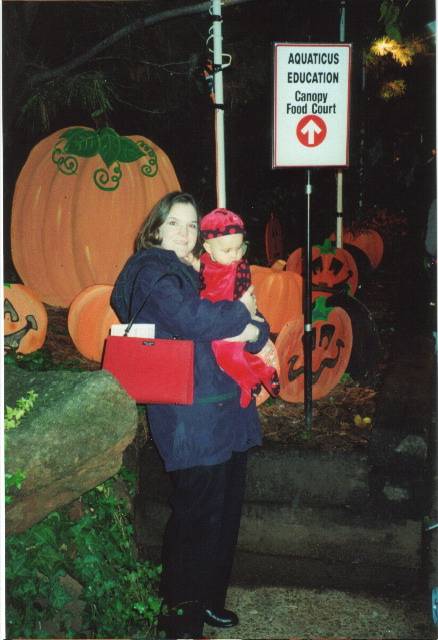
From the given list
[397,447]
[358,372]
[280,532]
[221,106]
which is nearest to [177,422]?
[280,532]

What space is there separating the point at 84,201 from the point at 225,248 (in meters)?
3.15

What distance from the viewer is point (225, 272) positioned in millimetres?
2787

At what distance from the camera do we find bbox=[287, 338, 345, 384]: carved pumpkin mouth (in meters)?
4.65

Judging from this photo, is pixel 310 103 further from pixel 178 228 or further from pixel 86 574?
pixel 86 574

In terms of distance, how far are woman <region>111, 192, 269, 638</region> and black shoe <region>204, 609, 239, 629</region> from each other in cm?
32

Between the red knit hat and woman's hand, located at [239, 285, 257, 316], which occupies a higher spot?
the red knit hat

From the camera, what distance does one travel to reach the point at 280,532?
12.4ft

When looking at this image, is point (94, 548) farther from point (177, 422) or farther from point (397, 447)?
point (397, 447)

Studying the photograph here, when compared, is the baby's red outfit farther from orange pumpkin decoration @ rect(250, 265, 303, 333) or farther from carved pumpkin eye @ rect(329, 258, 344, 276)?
carved pumpkin eye @ rect(329, 258, 344, 276)

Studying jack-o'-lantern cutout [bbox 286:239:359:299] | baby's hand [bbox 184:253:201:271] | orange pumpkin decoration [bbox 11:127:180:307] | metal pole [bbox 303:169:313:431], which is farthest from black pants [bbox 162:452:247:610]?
jack-o'-lantern cutout [bbox 286:239:359:299]

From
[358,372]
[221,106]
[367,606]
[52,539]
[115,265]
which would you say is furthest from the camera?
[115,265]

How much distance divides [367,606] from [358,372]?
6.75ft

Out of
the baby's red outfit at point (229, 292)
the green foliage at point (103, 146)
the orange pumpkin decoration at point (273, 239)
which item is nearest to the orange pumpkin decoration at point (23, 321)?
the green foliage at point (103, 146)

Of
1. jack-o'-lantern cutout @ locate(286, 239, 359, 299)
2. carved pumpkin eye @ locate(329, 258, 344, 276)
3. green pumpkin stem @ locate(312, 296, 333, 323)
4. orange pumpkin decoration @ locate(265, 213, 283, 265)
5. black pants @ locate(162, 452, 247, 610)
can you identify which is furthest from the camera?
orange pumpkin decoration @ locate(265, 213, 283, 265)
